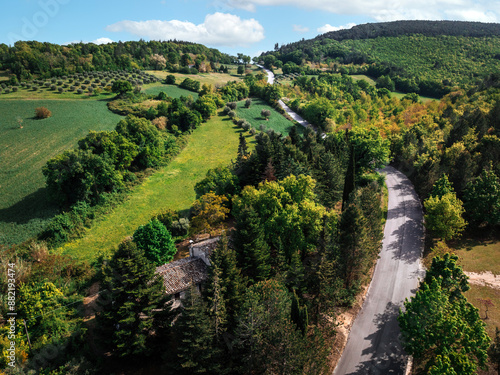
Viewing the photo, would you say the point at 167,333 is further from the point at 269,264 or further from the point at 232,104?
the point at 232,104

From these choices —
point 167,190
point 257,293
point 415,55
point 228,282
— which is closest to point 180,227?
→ point 167,190

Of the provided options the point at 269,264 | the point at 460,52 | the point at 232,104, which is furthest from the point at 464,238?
the point at 460,52

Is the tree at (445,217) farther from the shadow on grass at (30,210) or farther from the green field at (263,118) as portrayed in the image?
the shadow on grass at (30,210)

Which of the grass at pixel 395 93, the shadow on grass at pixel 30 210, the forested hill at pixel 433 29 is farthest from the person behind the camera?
the forested hill at pixel 433 29

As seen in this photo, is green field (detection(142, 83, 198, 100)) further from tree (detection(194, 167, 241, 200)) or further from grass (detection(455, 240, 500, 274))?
grass (detection(455, 240, 500, 274))

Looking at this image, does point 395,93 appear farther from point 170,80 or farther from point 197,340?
point 197,340

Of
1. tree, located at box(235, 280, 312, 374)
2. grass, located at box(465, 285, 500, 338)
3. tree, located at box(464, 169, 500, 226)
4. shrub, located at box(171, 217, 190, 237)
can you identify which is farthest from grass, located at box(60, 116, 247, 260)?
tree, located at box(464, 169, 500, 226)

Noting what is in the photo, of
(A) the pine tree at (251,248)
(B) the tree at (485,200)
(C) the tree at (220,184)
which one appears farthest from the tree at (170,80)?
(B) the tree at (485,200)
